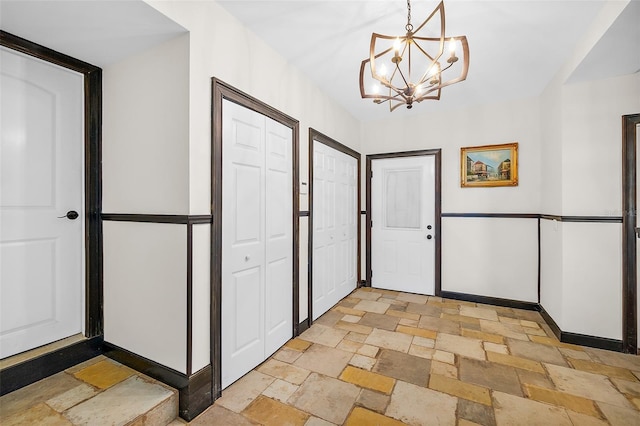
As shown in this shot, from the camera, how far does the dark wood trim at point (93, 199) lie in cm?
219

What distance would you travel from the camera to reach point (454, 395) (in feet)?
6.51

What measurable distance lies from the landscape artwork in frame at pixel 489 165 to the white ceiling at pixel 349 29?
37.7 inches

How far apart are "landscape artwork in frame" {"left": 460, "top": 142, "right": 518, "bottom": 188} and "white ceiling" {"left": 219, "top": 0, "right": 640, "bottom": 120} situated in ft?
2.99

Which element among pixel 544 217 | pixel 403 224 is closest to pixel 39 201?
pixel 403 224

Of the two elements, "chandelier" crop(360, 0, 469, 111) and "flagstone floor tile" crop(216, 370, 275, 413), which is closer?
"chandelier" crop(360, 0, 469, 111)

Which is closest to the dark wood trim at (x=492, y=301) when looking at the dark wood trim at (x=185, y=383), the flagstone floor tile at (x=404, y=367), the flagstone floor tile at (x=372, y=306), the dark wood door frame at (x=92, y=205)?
the flagstone floor tile at (x=372, y=306)

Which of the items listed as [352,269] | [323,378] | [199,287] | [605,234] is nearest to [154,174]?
[199,287]

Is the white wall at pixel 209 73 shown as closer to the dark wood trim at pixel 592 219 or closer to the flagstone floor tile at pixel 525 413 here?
the flagstone floor tile at pixel 525 413

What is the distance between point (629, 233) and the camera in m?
2.55

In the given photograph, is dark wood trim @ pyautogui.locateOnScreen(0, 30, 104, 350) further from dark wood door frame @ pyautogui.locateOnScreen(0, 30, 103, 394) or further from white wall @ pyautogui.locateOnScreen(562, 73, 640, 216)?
white wall @ pyautogui.locateOnScreen(562, 73, 640, 216)

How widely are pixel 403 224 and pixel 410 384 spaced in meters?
2.59

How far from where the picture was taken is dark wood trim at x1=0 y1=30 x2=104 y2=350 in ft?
7.18

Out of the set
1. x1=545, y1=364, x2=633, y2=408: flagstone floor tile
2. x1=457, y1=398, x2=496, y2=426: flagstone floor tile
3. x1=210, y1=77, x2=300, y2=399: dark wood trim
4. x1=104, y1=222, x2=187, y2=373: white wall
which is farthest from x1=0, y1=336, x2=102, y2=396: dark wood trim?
x1=545, y1=364, x2=633, y2=408: flagstone floor tile

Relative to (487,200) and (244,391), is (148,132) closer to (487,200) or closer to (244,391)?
(244,391)
